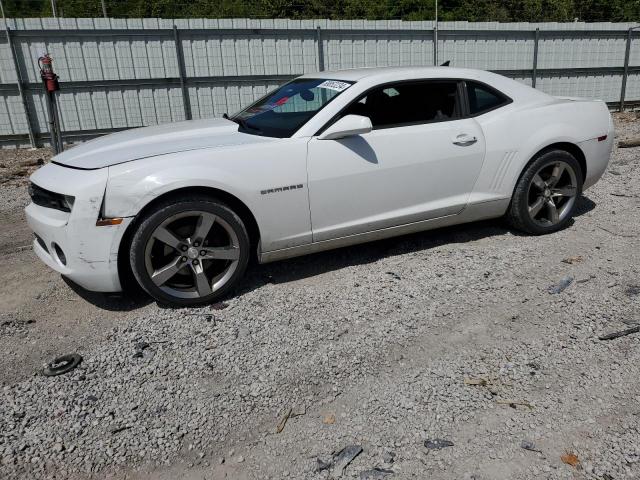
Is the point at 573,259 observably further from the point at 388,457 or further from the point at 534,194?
the point at 388,457

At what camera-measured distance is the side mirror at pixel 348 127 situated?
3.71 metres

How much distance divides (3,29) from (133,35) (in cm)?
228

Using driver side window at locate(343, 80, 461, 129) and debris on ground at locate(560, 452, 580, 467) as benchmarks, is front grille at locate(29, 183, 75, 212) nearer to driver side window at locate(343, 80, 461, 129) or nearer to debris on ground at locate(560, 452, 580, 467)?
driver side window at locate(343, 80, 461, 129)

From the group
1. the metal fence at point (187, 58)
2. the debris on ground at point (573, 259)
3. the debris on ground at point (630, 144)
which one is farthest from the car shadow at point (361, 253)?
the metal fence at point (187, 58)

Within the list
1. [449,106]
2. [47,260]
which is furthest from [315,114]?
[47,260]

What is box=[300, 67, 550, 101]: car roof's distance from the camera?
4.18 meters

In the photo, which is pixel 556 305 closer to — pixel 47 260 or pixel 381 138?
Answer: pixel 381 138

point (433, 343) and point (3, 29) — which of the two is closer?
point (433, 343)

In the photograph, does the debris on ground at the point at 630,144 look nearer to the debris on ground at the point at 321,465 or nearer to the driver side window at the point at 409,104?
the driver side window at the point at 409,104

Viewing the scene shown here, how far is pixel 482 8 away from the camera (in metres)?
21.2

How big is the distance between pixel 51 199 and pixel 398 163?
7.84ft

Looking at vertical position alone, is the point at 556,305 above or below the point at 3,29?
below

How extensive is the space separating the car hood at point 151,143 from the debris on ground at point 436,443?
224 centimetres

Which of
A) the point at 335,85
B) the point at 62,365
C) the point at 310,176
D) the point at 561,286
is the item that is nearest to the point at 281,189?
the point at 310,176
